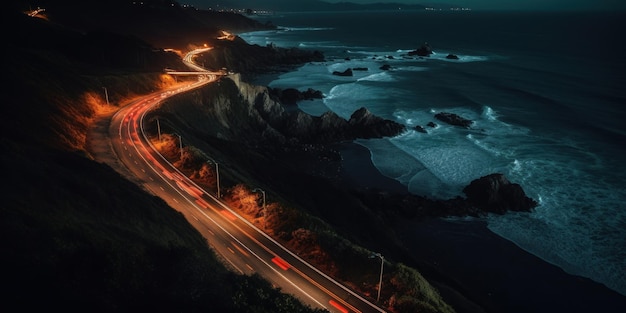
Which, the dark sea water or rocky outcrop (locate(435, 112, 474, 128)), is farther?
rocky outcrop (locate(435, 112, 474, 128))

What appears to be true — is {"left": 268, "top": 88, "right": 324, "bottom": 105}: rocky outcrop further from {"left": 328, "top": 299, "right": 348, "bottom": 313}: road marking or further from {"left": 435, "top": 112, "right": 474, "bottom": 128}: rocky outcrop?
{"left": 328, "top": 299, "right": 348, "bottom": 313}: road marking

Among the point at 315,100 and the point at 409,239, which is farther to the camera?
the point at 315,100

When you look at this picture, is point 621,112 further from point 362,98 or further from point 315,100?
point 315,100

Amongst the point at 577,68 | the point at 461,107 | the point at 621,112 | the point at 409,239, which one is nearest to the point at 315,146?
the point at 409,239

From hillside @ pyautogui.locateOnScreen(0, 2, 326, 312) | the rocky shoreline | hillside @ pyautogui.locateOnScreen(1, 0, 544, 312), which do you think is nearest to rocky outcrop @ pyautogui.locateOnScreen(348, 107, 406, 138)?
the rocky shoreline

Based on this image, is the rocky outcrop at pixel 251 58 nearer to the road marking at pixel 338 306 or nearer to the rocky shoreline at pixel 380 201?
the rocky shoreline at pixel 380 201
